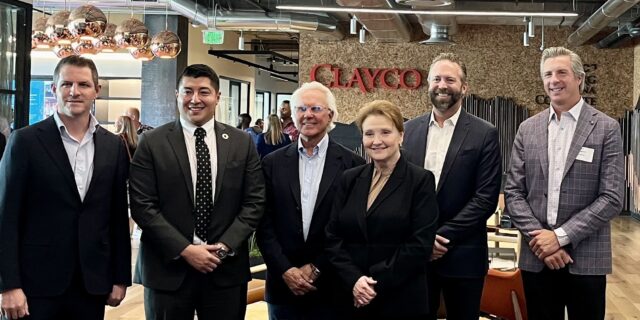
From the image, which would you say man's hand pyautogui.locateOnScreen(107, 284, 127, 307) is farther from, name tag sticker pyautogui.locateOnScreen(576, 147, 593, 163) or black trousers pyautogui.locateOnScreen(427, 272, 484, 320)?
name tag sticker pyautogui.locateOnScreen(576, 147, 593, 163)

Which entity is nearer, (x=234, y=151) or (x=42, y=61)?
(x=234, y=151)

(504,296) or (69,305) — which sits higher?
(69,305)

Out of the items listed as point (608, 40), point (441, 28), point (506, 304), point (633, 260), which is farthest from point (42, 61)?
point (506, 304)

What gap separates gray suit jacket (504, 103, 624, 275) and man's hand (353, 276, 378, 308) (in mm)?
715

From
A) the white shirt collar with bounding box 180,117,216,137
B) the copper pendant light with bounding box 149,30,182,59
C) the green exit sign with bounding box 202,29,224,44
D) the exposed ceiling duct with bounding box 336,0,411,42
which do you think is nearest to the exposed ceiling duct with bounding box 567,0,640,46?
the exposed ceiling duct with bounding box 336,0,411,42

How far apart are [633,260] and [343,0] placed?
4560 mm

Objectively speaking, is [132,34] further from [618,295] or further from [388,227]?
[388,227]

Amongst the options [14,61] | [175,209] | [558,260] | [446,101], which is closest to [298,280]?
[175,209]

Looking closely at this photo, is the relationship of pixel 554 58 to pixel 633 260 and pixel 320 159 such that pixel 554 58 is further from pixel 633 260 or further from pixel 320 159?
pixel 633 260

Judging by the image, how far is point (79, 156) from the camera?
112 inches

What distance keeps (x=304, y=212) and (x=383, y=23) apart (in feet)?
28.7

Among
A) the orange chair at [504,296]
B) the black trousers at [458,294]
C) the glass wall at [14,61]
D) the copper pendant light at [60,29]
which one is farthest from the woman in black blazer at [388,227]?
the copper pendant light at [60,29]

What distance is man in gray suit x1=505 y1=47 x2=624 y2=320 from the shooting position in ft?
9.95

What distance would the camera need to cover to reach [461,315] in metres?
3.10
